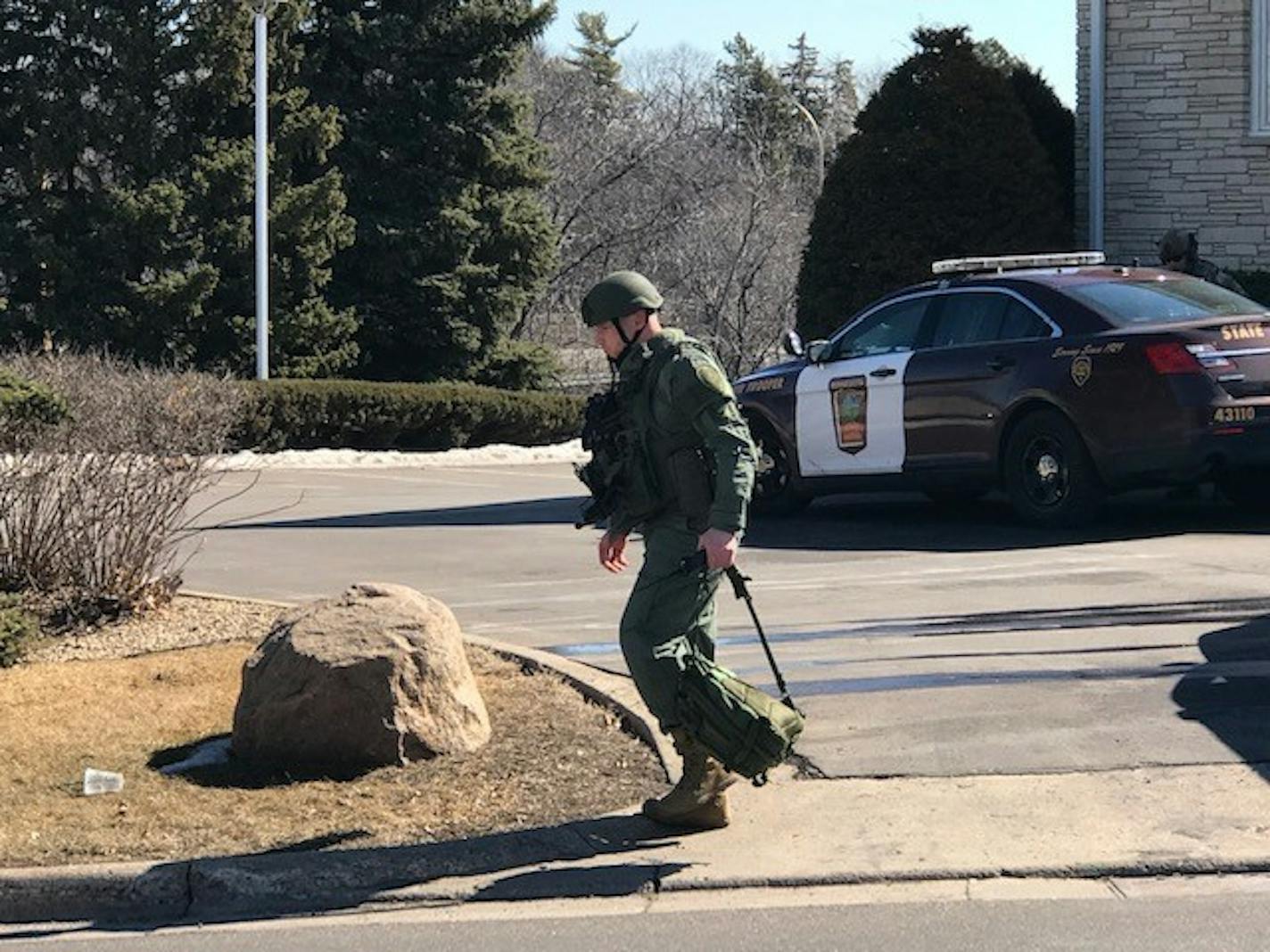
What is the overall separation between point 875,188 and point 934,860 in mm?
13172

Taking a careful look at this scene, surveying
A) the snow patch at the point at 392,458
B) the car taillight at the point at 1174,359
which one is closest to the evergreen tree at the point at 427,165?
the snow patch at the point at 392,458

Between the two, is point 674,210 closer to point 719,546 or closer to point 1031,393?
point 1031,393

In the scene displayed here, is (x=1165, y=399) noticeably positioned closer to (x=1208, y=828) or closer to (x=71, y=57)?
(x=1208, y=828)

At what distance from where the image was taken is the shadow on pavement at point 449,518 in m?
14.6

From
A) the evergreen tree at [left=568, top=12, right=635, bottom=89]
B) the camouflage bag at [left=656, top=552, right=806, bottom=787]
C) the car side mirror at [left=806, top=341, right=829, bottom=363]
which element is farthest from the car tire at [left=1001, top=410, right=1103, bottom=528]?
the evergreen tree at [left=568, top=12, right=635, bottom=89]

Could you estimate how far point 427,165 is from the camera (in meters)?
32.3

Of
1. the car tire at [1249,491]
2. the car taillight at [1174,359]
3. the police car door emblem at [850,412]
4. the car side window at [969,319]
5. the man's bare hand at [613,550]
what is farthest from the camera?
the police car door emblem at [850,412]

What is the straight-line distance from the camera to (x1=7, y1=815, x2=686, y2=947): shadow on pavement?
5527 mm

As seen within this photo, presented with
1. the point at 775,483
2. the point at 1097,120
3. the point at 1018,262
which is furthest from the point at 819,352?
the point at 1097,120

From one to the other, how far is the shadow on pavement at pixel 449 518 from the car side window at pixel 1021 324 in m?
3.90

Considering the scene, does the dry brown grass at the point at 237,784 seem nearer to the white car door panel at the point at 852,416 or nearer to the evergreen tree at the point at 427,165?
the white car door panel at the point at 852,416

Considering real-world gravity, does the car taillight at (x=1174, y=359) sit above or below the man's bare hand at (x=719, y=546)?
above

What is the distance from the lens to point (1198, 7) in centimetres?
1728

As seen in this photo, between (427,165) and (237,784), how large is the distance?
87.6 feet
